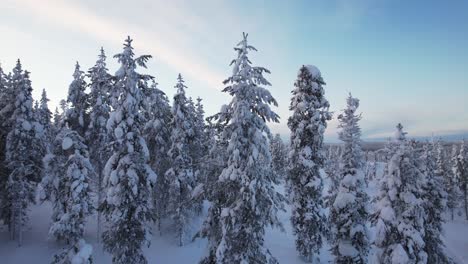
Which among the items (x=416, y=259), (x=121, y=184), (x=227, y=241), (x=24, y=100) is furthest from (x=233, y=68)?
(x=24, y=100)

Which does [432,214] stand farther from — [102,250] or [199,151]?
[102,250]

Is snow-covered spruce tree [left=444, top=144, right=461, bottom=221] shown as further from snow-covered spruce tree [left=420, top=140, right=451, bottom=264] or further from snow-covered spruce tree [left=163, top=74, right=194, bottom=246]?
snow-covered spruce tree [left=163, top=74, right=194, bottom=246]

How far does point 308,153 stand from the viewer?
24.6 meters

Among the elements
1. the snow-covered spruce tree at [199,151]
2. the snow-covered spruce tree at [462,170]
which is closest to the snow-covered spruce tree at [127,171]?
the snow-covered spruce tree at [199,151]

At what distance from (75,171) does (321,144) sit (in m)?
17.1

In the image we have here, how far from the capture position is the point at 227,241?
47.7 feet

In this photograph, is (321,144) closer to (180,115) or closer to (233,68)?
(233,68)

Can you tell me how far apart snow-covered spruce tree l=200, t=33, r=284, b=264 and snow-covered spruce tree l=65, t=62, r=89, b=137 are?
65.0ft

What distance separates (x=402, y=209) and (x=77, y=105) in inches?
1086

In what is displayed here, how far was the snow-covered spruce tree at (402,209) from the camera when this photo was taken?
59.0 ft

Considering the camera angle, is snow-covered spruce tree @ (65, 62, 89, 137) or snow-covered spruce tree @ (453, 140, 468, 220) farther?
snow-covered spruce tree @ (453, 140, 468, 220)

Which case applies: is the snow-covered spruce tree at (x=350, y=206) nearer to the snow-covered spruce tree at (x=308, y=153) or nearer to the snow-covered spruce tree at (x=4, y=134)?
the snow-covered spruce tree at (x=308, y=153)

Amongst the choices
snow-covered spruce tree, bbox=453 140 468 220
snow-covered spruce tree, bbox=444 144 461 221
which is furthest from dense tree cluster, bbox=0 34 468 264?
snow-covered spruce tree, bbox=453 140 468 220

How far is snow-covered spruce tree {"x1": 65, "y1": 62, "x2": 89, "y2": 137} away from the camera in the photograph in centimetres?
2991
